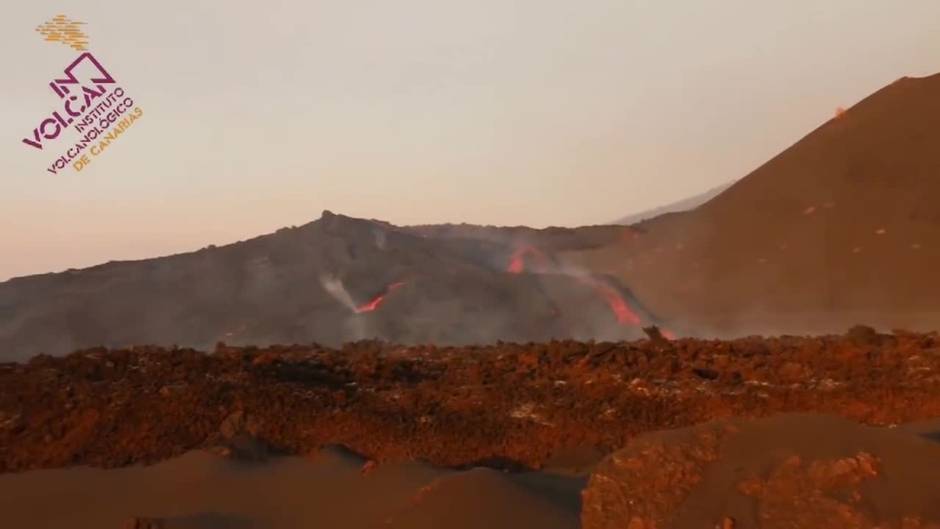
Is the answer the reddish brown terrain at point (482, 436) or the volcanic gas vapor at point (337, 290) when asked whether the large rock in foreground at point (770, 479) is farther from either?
the volcanic gas vapor at point (337, 290)

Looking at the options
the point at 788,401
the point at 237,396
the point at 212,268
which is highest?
the point at 212,268

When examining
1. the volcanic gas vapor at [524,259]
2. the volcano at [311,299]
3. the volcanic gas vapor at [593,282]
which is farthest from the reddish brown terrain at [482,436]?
the volcanic gas vapor at [524,259]

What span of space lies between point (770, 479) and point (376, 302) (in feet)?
85.7

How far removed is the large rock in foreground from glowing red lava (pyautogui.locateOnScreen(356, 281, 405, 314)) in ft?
82.2

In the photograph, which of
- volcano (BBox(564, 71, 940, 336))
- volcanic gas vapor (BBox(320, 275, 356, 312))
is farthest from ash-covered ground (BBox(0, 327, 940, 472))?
volcanic gas vapor (BBox(320, 275, 356, 312))

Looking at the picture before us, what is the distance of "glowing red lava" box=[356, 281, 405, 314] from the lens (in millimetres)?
30156

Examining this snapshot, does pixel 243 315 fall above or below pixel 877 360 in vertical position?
above

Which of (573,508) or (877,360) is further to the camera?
(877,360)

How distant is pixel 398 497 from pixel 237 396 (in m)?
4.45

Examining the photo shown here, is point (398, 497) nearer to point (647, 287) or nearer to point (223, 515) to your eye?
point (223, 515)

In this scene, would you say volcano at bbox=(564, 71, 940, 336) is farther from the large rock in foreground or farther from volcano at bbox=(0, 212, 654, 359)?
the large rock in foreground

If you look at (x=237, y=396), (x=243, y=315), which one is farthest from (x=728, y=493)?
(x=243, y=315)

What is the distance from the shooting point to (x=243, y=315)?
3127 centimetres

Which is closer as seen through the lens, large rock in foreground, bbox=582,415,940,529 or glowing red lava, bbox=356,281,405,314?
large rock in foreground, bbox=582,415,940,529
